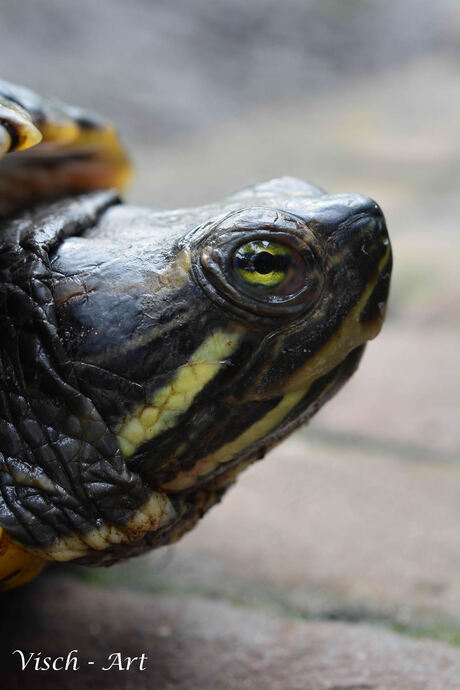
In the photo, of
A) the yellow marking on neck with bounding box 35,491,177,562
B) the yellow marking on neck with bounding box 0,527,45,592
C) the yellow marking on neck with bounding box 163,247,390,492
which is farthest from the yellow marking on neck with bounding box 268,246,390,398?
the yellow marking on neck with bounding box 0,527,45,592

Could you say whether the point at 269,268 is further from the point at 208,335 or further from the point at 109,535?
the point at 109,535

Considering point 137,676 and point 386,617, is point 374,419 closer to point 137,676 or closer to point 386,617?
point 386,617

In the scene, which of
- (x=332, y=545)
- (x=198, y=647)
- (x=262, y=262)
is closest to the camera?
(x=262, y=262)

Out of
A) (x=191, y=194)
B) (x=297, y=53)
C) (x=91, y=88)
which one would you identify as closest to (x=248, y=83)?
(x=297, y=53)

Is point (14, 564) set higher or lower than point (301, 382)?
lower

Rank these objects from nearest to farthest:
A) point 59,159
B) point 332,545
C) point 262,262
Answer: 1. point 262,262
2. point 332,545
3. point 59,159

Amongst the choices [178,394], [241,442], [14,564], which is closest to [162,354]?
[178,394]

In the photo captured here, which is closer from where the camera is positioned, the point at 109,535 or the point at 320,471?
the point at 109,535
